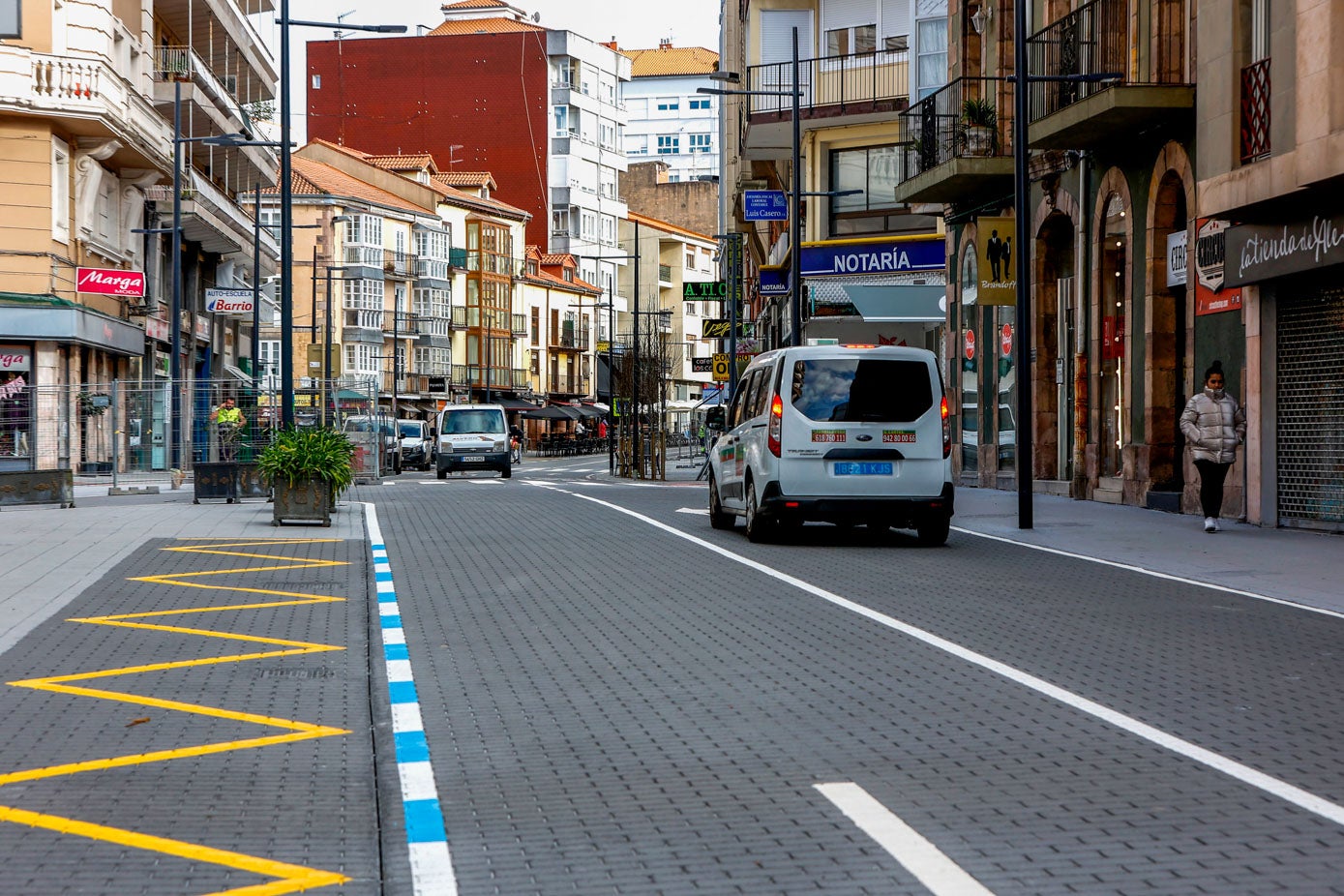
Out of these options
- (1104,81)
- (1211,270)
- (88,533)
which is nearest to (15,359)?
(88,533)

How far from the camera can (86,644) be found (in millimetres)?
10250

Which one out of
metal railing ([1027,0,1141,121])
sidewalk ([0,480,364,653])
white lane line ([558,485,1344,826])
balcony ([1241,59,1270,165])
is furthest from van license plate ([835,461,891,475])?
metal railing ([1027,0,1141,121])

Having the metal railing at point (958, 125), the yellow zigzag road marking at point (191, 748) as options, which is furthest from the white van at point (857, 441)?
the metal railing at point (958, 125)

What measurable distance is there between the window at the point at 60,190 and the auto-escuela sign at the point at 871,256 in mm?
15966

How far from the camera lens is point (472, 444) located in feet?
158

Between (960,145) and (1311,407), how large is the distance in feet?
40.8

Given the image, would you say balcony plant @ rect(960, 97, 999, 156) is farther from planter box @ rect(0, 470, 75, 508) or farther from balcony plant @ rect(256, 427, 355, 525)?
planter box @ rect(0, 470, 75, 508)

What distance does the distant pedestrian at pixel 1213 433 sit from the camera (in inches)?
794

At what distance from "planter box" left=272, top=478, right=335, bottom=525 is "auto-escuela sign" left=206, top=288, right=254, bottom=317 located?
107 feet

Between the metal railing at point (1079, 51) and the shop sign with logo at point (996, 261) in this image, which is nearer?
the metal railing at point (1079, 51)

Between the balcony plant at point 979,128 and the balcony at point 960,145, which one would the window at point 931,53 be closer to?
the balcony at point 960,145

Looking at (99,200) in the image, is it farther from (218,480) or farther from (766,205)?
(218,480)

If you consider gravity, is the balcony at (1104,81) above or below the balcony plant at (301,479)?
above

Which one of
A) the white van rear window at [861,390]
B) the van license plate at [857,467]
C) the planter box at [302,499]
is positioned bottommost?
the planter box at [302,499]
